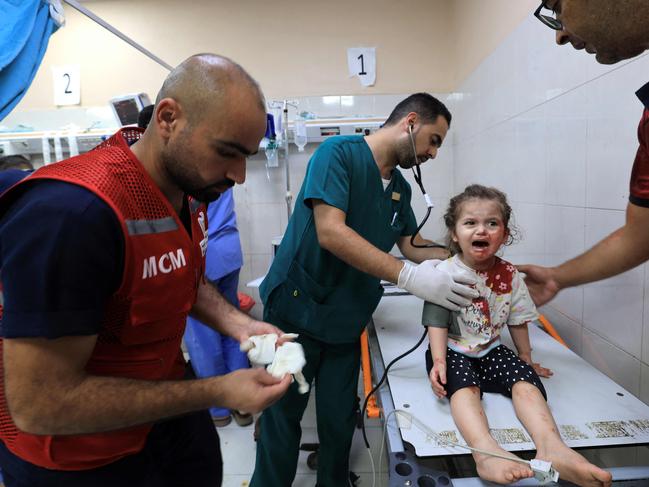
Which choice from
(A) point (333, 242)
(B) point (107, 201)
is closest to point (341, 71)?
(A) point (333, 242)

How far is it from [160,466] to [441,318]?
37.4 inches

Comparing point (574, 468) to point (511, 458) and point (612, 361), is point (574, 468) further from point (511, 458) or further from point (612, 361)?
point (612, 361)

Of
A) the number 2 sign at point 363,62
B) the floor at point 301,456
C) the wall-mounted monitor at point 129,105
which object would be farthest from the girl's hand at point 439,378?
the number 2 sign at point 363,62

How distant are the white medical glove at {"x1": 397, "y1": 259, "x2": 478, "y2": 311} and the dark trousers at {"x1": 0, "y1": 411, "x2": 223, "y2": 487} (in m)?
0.76

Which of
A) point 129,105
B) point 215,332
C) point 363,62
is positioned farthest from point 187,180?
point 363,62

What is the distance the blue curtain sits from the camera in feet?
4.67

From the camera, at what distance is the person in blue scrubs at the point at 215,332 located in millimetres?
2105

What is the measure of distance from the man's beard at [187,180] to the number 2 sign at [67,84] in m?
2.93

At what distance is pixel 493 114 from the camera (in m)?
2.00

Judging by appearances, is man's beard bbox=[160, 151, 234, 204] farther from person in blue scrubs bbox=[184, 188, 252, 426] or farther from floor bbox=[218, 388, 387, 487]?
floor bbox=[218, 388, 387, 487]

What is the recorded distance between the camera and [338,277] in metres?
1.33

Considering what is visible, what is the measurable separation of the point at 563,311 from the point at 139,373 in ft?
5.21

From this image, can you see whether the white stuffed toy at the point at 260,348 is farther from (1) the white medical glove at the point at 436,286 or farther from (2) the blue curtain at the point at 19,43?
(2) the blue curtain at the point at 19,43

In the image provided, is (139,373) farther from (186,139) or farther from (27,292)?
(186,139)
